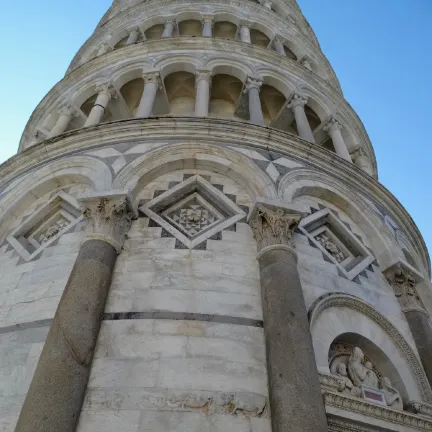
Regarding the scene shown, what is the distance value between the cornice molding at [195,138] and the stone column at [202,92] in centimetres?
168

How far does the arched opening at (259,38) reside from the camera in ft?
55.3

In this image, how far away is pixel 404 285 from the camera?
25.6ft

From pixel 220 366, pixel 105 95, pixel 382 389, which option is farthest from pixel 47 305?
pixel 105 95

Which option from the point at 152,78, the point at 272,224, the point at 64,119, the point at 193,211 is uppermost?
the point at 152,78

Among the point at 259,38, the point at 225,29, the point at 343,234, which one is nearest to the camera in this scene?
the point at 343,234

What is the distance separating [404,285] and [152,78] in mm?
7624

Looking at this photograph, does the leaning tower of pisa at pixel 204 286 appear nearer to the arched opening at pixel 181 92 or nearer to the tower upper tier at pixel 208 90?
the tower upper tier at pixel 208 90

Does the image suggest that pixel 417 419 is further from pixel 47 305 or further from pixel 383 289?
pixel 47 305

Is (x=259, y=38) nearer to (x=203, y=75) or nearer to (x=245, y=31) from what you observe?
(x=245, y=31)

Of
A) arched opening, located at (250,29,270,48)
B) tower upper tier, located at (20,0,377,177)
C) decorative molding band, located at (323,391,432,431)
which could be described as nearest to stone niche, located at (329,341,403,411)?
decorative molding band, located at (323,391,432,431)

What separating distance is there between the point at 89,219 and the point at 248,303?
102 inches

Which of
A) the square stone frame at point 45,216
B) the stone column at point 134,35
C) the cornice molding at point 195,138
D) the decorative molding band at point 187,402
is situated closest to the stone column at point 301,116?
the cornice molding at point 195,138

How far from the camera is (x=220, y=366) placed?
5.06 meters

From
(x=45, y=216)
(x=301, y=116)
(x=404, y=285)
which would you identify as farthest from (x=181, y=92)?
(x=404, y=285)
